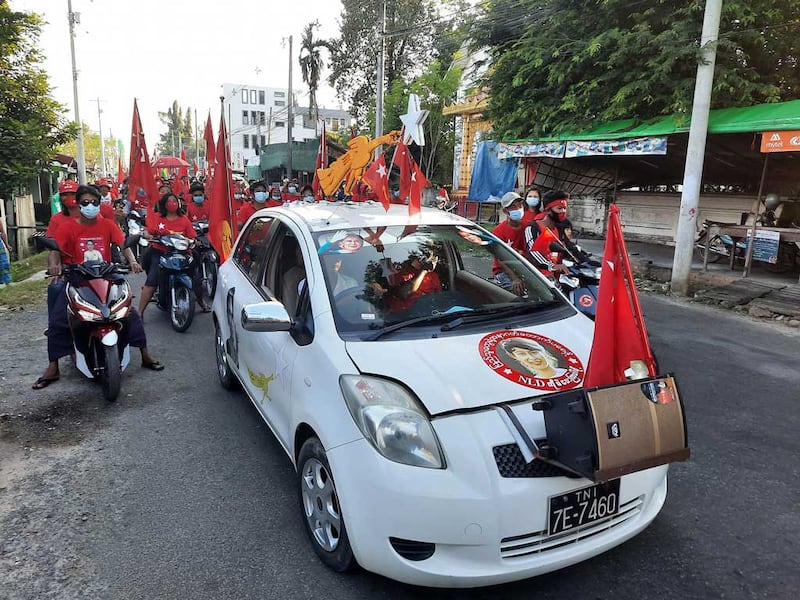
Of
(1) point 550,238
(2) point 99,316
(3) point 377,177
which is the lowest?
(2) point 99,316

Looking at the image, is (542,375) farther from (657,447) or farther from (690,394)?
(690,394)

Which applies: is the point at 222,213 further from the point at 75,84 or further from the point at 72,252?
the point at 75,84

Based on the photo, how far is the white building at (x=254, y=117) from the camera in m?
71.6

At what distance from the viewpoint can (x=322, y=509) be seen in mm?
2660

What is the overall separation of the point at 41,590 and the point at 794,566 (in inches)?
137

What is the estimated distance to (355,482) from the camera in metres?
2.30

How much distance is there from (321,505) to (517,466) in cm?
98

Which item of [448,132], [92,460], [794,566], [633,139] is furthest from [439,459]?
[448,132]

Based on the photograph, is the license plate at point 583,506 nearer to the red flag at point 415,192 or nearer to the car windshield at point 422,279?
the car windshield at point 422,279

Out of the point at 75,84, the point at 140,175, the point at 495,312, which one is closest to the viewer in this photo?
the point at 495,312

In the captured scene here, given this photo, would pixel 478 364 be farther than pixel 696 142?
No

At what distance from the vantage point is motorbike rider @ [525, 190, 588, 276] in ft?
18.4

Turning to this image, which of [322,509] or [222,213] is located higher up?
[222,213]

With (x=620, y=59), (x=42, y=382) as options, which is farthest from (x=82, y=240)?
A: (x=620, y=59)
